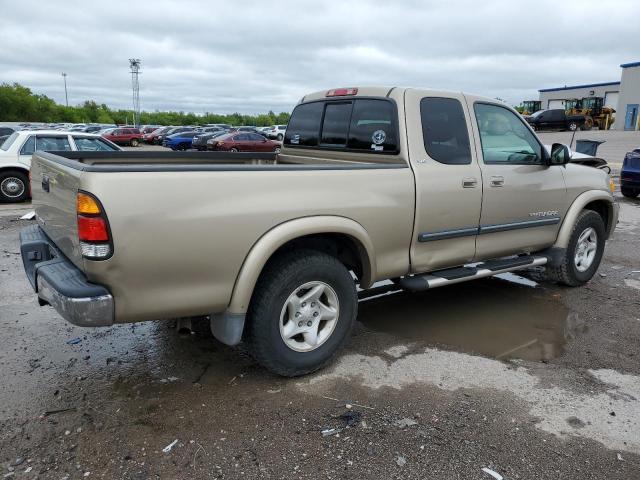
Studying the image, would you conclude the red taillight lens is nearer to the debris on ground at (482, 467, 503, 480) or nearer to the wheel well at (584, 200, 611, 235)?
the debris on ground at (482, 467, 503, 480)

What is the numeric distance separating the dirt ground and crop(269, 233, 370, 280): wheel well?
2.28ft

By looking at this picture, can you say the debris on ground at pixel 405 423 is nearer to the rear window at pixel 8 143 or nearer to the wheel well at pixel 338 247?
the wheel well at pixel 338 247

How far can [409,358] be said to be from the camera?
13.0ft

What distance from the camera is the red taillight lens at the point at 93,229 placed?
271 centimetres

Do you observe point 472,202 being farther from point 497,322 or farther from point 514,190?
point 497,322

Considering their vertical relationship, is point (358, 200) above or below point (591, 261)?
above

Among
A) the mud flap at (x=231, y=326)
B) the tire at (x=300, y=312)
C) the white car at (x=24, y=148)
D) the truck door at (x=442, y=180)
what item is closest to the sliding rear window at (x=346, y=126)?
the truck door at (x=442, y=180)

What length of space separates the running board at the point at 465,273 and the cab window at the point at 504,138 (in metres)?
0.89

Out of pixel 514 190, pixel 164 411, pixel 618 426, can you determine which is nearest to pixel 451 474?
pixel 618 426

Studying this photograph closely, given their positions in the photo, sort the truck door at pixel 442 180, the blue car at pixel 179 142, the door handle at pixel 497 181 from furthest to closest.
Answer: the blue car at pixel 179 142
the door handle at pixel 497 181
the truck door at pixel 442 180

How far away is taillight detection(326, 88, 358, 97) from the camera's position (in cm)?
447

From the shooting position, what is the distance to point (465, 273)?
14.3ft

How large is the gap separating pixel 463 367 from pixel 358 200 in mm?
1435

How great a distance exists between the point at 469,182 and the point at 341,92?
1.34 m
